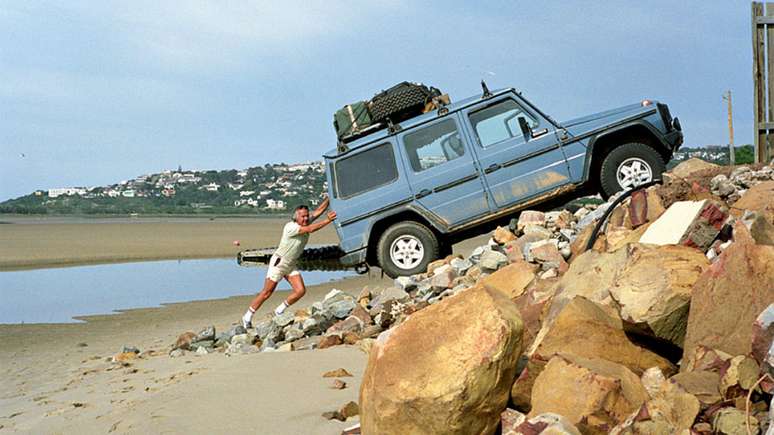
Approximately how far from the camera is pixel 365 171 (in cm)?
1179

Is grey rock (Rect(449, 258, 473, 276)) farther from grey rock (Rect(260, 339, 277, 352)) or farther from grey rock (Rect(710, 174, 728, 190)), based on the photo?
grey rock (Rect(710, 174, 728, 190))

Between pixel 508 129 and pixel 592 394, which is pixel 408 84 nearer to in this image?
pixel 508 129

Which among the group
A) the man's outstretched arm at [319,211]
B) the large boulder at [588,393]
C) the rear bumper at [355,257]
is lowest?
the large boulder at [588,393]

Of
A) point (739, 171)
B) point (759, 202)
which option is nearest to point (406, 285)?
point (739, 171)

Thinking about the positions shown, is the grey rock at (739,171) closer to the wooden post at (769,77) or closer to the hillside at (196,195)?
the wooden post at (769,77)

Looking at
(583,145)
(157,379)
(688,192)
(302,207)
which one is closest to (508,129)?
(583,145)

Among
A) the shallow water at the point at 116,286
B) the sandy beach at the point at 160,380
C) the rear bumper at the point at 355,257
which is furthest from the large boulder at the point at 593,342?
the shallow water at the point at 116,286

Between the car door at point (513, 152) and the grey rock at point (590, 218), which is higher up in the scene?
the car door at point (513, 152)

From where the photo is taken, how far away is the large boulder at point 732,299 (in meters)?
4.36

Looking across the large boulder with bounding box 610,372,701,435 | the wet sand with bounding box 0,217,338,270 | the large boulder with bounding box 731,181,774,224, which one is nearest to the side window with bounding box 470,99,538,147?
the large boulder with bounding box 731,181,774,224

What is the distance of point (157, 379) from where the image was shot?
8.00 meters

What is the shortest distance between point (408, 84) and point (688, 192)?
512 centimetres

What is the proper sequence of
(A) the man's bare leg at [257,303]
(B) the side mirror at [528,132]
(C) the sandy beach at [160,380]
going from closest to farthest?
(C) the sandy beach at [160,380], (A) the man's bare leg at [257,303], (B) the side mirror at [528,132]

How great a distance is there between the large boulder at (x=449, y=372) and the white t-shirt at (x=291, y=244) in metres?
6.58
